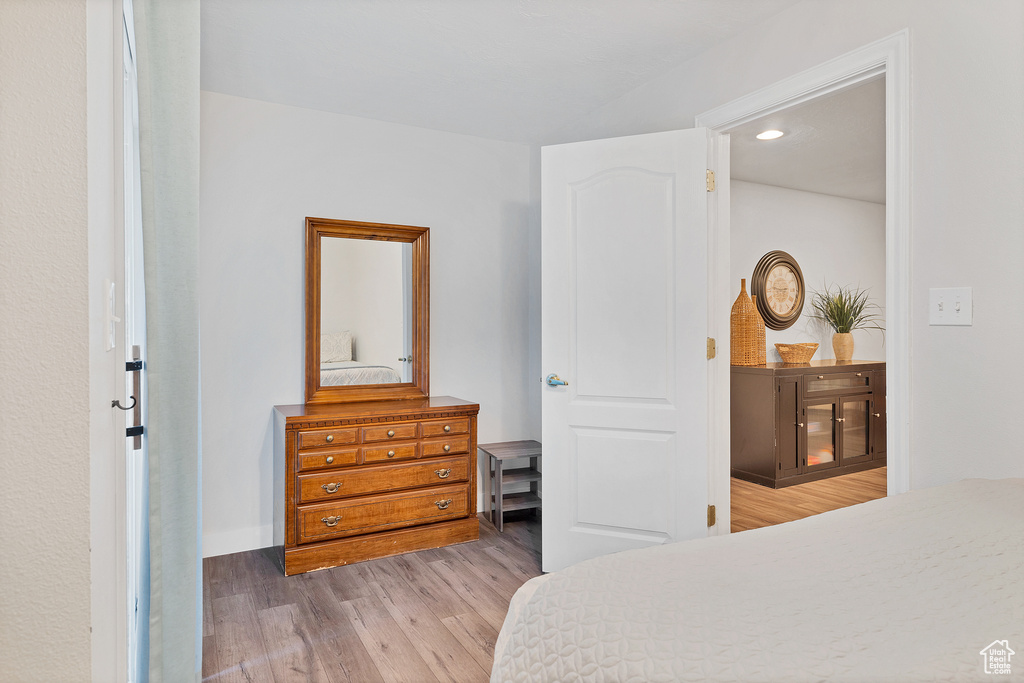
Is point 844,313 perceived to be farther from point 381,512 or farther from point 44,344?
point 44,344

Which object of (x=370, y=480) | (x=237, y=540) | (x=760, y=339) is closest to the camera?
(x=370, y=480)

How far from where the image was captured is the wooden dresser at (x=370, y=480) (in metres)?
2.79

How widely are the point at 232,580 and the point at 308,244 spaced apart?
1.77 metres

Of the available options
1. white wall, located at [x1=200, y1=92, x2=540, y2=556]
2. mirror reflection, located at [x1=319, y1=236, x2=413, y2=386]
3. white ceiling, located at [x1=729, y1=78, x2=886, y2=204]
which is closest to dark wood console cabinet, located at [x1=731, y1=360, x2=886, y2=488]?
white ceiling, located at [x1=729, y1=78, x2=886, y2=204]

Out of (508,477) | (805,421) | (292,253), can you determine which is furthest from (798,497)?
(292,253)

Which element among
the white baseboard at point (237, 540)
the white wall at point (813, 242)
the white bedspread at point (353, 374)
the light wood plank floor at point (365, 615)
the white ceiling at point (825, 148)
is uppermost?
the white ceiling at point (825, 148)

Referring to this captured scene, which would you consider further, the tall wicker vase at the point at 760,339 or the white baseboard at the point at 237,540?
the tall wicker vase at the point at 760,339

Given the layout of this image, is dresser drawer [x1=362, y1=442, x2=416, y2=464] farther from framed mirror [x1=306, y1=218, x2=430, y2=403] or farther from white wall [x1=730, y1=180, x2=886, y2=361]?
white wall [x1=730, y1=180, x2=886, y2=361]

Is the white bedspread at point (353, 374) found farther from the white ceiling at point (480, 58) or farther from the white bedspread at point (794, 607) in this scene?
the white bedspread at point (794, 607)

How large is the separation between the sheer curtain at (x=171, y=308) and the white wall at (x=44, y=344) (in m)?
0.48

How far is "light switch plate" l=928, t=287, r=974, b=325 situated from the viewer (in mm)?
1692

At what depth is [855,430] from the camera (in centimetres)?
Result: 475
